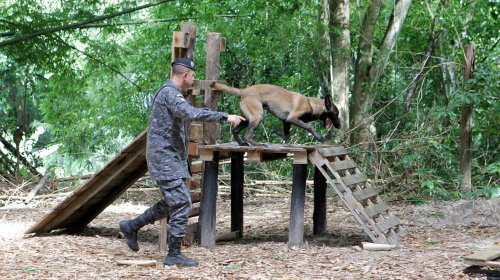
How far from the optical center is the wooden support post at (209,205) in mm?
8031

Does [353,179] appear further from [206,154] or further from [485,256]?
[485,256]

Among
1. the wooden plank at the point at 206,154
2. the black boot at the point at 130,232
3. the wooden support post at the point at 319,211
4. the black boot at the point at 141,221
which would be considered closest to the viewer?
the black boot at the point at 141,221

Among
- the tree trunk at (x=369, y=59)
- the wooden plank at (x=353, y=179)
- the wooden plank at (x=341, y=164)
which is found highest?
the tree trunk at (x=369, y=59)

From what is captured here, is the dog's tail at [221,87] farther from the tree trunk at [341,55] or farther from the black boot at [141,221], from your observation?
the tree trunk at [341,55]

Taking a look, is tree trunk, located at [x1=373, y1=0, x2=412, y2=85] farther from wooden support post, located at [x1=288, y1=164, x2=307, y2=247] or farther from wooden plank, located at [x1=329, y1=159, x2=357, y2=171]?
wooden support post, located at [x1=288, y1=164, x2=307, y2=247]

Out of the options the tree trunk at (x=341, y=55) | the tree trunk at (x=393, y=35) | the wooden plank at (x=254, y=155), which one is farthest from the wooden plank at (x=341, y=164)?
the tree trunk at (x=393, y=35)

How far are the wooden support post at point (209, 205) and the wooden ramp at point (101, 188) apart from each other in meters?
0.77

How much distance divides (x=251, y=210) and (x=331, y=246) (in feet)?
11.6

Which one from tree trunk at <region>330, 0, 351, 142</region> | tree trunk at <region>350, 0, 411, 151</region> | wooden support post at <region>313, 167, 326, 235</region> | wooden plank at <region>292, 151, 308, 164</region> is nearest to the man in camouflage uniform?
wooden plank at <region>292, 151, 308, 164</region>

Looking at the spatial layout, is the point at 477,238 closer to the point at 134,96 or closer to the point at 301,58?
the point at 301,58

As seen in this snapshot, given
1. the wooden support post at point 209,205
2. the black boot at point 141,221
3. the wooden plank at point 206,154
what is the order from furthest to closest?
the wooden support post at point 209,205 → the wooden plank at point 206,154 → the black boot at point 141,221

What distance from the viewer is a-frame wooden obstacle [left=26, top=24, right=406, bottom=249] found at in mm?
7773

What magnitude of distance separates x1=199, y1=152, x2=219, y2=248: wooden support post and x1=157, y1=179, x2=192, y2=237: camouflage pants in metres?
1.29

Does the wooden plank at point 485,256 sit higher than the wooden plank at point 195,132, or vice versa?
the wooden plank at point 195,132
